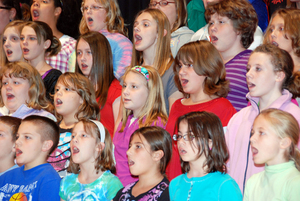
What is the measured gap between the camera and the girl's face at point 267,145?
232cm

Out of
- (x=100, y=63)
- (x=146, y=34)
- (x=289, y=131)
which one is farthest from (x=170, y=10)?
(x=289, y=131)

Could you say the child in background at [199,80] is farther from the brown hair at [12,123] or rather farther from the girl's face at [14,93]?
the girl's face at [14,93]

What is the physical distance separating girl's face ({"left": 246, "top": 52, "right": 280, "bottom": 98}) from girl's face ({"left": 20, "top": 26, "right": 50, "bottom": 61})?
2629 millimetres

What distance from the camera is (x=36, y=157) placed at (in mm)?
3242

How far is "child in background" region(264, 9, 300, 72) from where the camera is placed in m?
3.18

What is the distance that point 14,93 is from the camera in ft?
13.2

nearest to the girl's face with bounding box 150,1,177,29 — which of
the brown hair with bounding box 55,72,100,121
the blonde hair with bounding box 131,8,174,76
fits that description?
the blonde hair with bounding box 131,8,174,76

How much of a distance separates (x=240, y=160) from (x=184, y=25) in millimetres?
2049

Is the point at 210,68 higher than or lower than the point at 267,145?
higher

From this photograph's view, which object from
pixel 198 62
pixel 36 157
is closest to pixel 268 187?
pixel 198 62

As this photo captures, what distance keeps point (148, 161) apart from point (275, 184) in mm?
855

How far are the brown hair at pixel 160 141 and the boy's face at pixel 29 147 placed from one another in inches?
34.3

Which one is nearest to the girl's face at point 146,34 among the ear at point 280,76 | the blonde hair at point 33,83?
the blonde hair at point 33,83

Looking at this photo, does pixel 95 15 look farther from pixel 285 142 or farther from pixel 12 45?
pixel 285 142
